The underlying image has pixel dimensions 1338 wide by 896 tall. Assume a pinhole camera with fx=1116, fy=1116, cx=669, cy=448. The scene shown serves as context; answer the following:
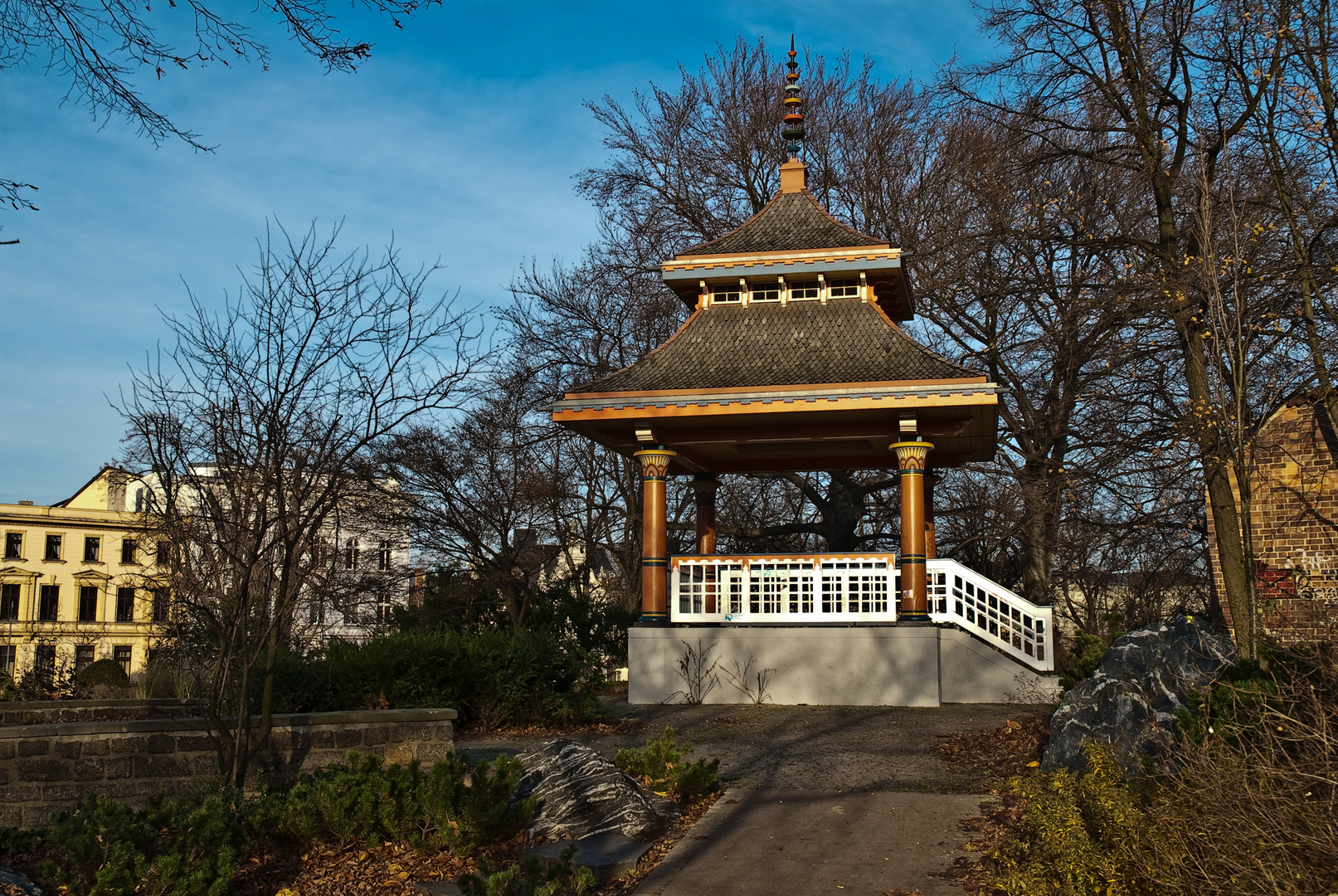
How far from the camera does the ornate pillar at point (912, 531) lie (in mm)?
15555

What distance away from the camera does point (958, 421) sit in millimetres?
15992

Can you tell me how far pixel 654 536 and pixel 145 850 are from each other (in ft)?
34.2

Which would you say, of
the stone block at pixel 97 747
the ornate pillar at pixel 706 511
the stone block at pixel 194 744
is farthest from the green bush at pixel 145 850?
the ornate pillar at pixel 706 511

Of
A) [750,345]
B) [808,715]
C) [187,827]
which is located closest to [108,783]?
[187,827]

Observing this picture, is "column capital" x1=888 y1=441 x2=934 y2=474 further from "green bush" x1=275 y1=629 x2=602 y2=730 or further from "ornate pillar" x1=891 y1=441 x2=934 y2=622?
"green bush" x1=275 y1=629 x2=602 y2=730

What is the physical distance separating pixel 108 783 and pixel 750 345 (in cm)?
1109

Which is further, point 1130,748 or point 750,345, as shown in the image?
point 750,345

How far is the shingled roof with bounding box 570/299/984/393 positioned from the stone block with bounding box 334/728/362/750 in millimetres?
7790

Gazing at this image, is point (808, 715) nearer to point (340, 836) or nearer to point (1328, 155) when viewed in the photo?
point (340, 836)

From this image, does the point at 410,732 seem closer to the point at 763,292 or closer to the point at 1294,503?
the point at 763,292

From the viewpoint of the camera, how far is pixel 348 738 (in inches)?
364

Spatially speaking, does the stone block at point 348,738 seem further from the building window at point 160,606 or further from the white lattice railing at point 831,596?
the white lattice railing at point 831,596

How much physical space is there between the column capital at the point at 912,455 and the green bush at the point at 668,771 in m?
7.80

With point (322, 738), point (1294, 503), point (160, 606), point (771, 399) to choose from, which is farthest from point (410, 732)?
point (1294, 503)
